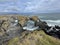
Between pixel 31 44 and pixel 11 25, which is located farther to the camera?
pixel 11 25

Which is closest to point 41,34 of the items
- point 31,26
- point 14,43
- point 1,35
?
point 14,43

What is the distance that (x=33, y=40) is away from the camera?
992cm

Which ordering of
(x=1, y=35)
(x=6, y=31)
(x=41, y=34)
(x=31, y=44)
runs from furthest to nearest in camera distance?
(x=6, y=31) < (x=1, y=35) < (x=41, y=34) < (x=31, y=44)

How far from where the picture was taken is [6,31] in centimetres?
1558

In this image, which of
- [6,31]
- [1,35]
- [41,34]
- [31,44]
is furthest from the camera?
[6,31]

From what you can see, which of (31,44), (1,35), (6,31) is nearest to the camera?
(31,44)

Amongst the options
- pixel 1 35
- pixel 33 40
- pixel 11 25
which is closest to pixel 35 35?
pixel 33 40

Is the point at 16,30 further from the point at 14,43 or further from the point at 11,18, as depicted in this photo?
the point at 14,43

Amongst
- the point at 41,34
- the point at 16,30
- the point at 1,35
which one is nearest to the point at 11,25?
the point at 16,30

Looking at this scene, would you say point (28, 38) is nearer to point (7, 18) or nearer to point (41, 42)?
point (41, 42)

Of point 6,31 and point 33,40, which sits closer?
point 33,40

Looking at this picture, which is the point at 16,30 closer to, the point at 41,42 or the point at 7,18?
the point at 7,18

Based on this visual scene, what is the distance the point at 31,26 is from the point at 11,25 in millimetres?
1657

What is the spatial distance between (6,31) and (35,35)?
19.2 ft
